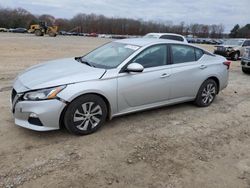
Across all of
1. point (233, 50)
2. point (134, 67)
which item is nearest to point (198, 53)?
point (134, 67)

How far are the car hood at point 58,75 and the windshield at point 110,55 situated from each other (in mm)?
264

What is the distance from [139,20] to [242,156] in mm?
120261

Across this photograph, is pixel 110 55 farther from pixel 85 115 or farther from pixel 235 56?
pixel 235 56

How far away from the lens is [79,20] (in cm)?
11969

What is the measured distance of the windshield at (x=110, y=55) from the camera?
14.6 ft

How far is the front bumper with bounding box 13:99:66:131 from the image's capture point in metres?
3.59

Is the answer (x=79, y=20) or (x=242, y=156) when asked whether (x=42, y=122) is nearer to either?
(x=242, y=156)

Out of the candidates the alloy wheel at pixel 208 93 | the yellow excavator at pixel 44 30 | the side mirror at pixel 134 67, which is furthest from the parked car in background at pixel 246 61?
the yellow excavator at pixel 44 30

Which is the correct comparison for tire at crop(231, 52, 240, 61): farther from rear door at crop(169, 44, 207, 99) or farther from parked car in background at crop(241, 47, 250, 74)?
rear door at crop(169, 44, 207, 99)

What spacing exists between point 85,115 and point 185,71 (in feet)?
7.41

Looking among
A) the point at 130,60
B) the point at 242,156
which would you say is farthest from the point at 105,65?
the point at 242,156

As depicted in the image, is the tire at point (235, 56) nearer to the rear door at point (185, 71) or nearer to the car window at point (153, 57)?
the rear door at point (185, 71)

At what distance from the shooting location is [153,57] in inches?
187

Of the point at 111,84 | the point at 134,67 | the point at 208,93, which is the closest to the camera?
the point at 111,84
